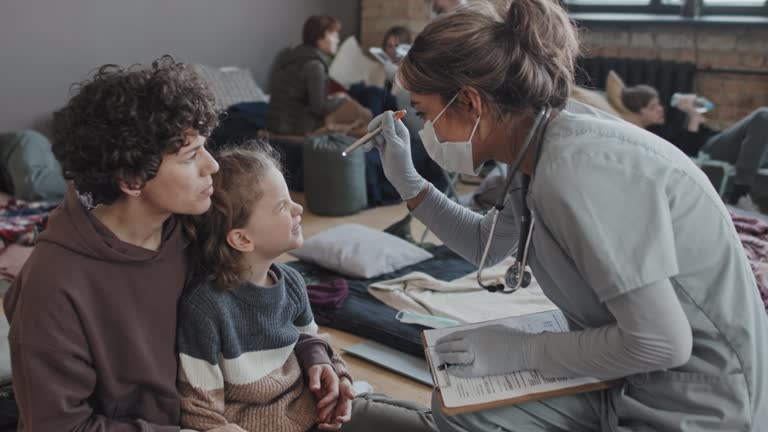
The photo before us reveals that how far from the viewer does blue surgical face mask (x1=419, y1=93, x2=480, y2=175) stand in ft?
4.65

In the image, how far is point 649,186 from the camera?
1.14 m

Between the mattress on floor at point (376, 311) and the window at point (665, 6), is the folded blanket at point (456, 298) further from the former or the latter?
the window at point (665, 6)

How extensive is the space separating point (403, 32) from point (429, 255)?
9.07 feet

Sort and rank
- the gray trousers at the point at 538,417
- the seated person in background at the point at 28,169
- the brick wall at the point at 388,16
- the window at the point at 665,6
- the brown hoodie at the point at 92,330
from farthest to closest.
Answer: the brick wall at the point at 388,16, the window at the point at 665,6, the seated person in background at the point at 28,169, the gray trousers at the point at 538,417, the brown hoodie at the point at 92,330

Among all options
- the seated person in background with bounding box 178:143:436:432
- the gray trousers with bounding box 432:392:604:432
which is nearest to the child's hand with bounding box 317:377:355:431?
the seated person in background with bounding box 178:143:436:432

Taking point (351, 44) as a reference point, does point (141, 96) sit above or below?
above

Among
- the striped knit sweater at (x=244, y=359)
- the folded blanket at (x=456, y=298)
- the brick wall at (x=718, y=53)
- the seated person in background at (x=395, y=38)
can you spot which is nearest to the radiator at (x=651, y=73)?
the brick wall at (x=718, y=53)

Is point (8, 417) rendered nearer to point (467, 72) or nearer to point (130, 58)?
point (467, 72)

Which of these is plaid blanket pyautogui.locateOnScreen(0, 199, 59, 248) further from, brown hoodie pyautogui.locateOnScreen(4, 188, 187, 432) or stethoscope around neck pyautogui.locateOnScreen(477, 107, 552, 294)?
stethoscope around neck pyautogui.locateOnScreen(477, 107, 552, 294)

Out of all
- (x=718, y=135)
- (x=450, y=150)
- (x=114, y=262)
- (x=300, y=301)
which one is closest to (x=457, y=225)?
(x=450, y=150)

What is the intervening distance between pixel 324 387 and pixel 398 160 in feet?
1.94

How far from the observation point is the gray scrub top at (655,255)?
1.12 m

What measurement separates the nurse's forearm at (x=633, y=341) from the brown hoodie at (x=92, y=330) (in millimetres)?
739

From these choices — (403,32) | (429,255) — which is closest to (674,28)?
(403,32)
